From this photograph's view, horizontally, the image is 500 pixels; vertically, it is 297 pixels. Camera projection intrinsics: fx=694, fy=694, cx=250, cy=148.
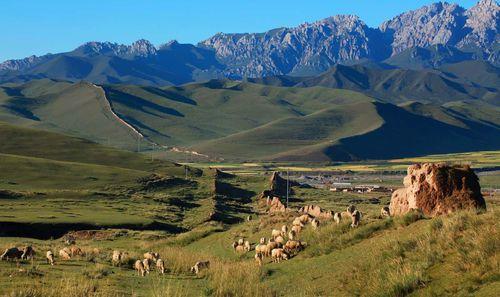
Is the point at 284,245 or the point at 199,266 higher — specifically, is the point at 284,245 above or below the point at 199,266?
above

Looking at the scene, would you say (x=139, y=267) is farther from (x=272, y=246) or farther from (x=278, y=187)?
(x=278, y=187)

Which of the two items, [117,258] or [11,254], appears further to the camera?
[117,258]

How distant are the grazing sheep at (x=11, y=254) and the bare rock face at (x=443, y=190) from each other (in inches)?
554

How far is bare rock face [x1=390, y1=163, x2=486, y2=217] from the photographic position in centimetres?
2500

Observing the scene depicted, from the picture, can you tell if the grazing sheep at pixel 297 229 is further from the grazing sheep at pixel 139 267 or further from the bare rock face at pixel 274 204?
the bare rock face at pixel 274 204

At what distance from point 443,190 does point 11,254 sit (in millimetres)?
15787

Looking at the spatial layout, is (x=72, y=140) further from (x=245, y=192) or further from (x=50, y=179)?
(x=245, y=192)

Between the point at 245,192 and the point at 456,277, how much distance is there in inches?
3393

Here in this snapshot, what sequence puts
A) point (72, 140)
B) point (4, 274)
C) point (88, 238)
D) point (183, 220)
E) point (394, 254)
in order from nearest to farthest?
point (394, 254) → point (4, 274) → point (88, 238) → point (183, 220) → point (72, 140)

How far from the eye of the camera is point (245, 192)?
328 feet

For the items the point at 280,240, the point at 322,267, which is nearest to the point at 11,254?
the point at 280,240

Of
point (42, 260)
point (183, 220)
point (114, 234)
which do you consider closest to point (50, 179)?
point (183, 220)

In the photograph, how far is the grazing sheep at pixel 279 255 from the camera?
2462 centimetres

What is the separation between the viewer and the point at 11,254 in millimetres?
24734
